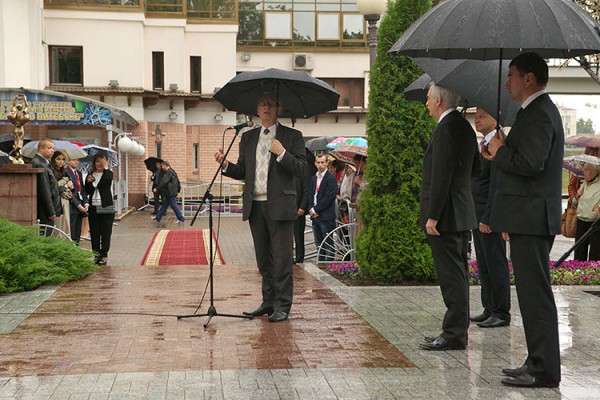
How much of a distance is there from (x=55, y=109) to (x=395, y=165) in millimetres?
16022

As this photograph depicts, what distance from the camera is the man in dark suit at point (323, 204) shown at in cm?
1487

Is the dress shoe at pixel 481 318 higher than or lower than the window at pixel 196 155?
lower

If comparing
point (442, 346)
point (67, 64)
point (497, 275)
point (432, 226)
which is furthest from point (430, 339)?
point (67, 64)

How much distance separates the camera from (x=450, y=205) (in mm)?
7137

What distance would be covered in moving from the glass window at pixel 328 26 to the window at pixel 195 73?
8421mm

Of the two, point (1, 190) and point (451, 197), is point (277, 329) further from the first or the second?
point (1, 190)

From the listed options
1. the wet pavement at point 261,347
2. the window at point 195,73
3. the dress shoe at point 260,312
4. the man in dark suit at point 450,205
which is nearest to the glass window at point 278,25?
the window at point 195,73

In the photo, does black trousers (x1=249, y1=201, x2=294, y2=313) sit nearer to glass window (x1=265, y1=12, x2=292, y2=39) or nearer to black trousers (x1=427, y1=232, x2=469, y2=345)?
black trousers (x1=427, y1=232, x2=469, y2=345)

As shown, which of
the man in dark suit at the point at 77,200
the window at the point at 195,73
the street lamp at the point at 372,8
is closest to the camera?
the man in dark suit at the point at 77,200

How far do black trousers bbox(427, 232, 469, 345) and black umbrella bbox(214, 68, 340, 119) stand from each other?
7.96 ft

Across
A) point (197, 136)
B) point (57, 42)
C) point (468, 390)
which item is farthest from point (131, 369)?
point (197, 136)

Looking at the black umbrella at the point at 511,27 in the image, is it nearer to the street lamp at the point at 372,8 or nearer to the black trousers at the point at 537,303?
the black trousers at the point at 537,303

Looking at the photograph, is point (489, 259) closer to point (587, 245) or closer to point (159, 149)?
point (587, 245)

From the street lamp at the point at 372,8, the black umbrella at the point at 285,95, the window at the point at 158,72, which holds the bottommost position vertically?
the black umbrella at the point at 285,95
